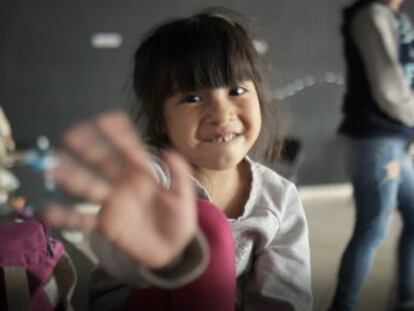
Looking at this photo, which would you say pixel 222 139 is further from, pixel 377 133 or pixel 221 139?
pixel 377 133

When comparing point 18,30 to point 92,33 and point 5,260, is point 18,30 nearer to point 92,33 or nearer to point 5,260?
point 92,33

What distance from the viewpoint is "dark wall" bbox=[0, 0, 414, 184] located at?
1279 millimetres

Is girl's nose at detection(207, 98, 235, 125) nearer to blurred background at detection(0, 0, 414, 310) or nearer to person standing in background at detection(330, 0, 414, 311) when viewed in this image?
person standing in background at detection(330, 0, 414, 311)

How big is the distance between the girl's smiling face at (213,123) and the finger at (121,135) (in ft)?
0.33

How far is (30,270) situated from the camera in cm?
41

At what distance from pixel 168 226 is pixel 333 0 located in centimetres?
60

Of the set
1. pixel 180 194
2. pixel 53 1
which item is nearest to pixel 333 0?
pixel 180 194

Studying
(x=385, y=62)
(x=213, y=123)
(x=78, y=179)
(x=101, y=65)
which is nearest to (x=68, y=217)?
(x=78, y=179)

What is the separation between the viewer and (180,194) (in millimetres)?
278

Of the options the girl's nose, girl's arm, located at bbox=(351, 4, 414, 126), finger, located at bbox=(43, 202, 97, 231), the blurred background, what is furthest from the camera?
the blurred background

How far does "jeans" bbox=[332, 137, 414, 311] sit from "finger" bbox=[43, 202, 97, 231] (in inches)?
15.7

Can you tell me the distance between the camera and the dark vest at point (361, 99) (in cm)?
60

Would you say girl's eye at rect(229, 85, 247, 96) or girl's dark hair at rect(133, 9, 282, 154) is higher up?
girl's dark hair at rect(133, 9, 282, 154)

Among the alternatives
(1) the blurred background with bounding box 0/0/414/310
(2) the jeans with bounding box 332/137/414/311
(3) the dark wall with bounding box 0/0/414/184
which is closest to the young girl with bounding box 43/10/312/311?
(2) the jeans with bounding box 332/137/414/311
